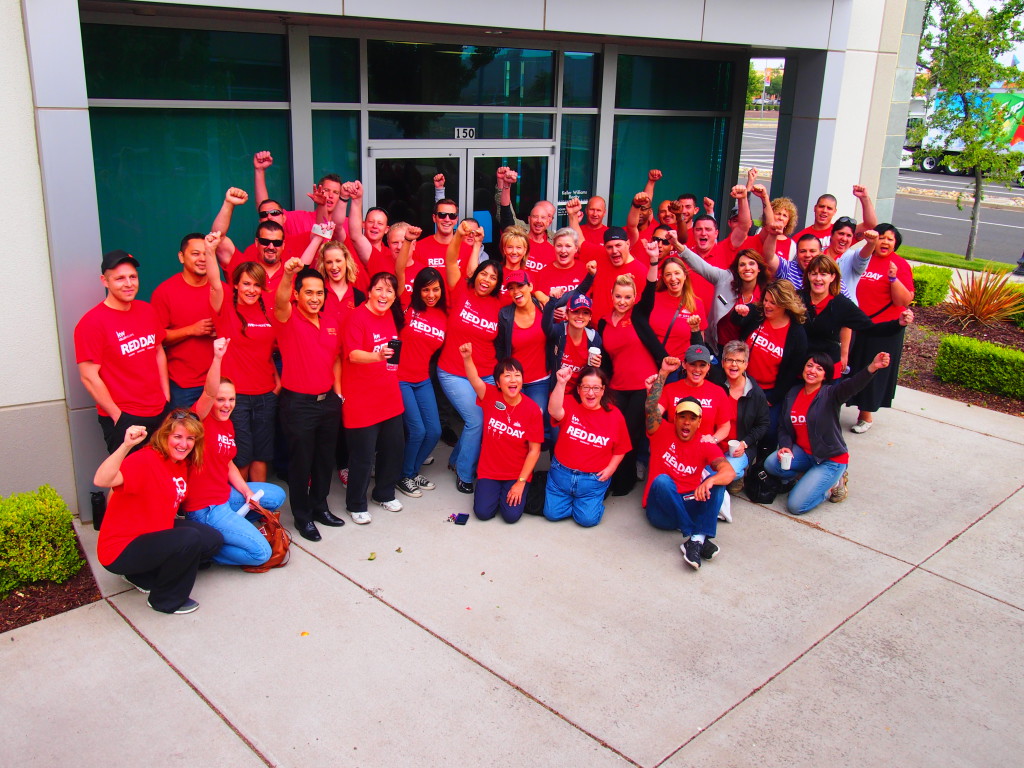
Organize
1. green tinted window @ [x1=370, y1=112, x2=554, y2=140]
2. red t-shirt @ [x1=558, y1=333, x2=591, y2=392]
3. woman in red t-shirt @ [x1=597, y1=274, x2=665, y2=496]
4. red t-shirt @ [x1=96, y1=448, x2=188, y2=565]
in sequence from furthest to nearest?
1. green tinted window @ [x1=370, y1=112, x2=554, y2=140]
2. woman in red t-shirt @ [x1=597, y1=274, x2=665, y2=496]
3. red t-shirt @ [x1=558, y1=333, x2=591, y2=392]
4. red t-shirt @ [x1=96, y1=448, x2=188, y2=565]

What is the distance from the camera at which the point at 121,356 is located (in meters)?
5.58

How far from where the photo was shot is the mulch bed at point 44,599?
5121 mm

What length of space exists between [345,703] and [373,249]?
3.92 m

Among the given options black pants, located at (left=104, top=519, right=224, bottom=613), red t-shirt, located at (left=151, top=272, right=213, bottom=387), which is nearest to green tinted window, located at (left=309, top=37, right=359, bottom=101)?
red t-shirt, located at (left=151, top=272, right=213, bottom=387)

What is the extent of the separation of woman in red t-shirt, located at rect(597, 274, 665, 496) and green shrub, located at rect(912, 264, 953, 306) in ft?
25.3

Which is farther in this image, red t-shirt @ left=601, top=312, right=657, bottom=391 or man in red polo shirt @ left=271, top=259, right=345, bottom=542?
red t-shirt @ left=601, top=312, right=657, bottom=391

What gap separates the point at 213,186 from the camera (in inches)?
302

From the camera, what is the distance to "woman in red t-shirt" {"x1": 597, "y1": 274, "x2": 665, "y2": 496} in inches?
268

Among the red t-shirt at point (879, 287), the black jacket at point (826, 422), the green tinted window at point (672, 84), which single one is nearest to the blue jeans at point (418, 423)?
the black jacket at point (826, 422)

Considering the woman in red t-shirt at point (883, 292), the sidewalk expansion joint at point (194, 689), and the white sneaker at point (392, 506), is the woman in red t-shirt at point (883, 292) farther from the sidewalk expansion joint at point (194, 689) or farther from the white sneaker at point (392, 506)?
the sidewalk expansion joint at point (194, 689)

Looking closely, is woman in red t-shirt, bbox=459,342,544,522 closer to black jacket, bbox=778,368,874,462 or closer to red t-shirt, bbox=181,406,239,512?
red t-shirt, bbox=181,406,239,512

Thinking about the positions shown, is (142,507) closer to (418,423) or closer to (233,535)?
(233,535)

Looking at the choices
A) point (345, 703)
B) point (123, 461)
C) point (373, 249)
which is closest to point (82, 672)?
point (123, 461)

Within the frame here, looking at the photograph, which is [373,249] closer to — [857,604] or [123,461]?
[123,461]
